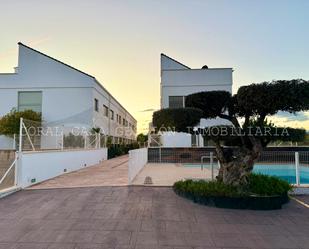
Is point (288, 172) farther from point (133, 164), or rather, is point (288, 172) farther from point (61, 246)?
point (61, 246)

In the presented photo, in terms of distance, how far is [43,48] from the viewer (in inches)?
762

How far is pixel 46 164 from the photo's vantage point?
370 inches

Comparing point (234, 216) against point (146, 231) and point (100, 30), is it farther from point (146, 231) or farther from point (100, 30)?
point (100, 30)

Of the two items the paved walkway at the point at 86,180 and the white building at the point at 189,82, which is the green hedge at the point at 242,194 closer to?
the paved walkway at the point at 86,180

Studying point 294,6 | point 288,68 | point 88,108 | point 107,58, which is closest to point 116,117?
point 88,108

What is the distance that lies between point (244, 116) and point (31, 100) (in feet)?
57.3

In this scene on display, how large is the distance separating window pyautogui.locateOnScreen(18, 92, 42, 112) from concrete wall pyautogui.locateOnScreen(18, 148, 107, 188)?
7517mm

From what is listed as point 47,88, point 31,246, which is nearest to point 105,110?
point 47,88

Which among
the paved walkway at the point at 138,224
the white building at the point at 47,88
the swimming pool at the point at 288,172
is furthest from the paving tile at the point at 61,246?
the white building at the point at 47,88

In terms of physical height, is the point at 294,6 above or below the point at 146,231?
above

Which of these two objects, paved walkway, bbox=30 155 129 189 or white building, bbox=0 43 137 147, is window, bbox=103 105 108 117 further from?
paved walkway, bbox=30 155 129 189

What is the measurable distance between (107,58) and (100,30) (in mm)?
2835

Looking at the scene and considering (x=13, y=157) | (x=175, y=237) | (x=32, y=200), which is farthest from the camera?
Answer: (x=13, y=157)

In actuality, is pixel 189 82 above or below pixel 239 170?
above
